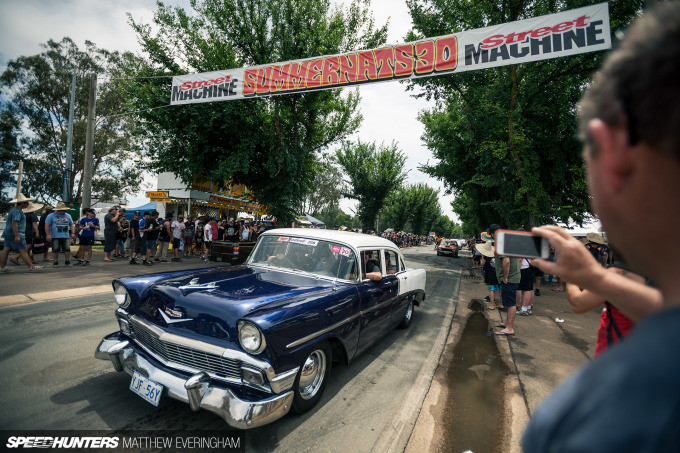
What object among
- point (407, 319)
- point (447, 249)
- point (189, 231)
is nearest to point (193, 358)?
point (407, 319)

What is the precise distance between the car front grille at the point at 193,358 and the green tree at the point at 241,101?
11.0 metres

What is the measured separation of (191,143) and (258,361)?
525 inches

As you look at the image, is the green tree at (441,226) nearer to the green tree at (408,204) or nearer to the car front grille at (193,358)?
the green tree at (408,204)

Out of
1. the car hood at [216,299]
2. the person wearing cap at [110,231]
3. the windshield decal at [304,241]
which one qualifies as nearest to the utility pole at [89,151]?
the person wearing cap at [110,231]

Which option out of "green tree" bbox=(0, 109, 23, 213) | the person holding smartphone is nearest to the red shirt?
the person holding smartphone

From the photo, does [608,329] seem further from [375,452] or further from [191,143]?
[191,143]

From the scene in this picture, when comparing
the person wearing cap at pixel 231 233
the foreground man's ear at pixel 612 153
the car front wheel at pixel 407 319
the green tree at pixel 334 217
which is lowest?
the car front wheel at pixel 407 319

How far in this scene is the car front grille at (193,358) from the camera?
2434 mm

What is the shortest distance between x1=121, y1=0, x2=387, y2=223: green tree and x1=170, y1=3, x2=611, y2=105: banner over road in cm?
386

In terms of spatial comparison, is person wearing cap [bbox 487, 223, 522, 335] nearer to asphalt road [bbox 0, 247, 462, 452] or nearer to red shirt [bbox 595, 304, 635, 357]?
asphalt road [bbox 0, 247, 462, 452]

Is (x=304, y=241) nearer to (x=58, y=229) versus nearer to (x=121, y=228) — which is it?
(x=58, y=229)

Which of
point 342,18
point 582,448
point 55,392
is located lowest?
point 55,392

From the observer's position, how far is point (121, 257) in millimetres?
11672

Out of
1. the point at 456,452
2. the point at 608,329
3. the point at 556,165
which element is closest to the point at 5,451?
the point at 456,452
